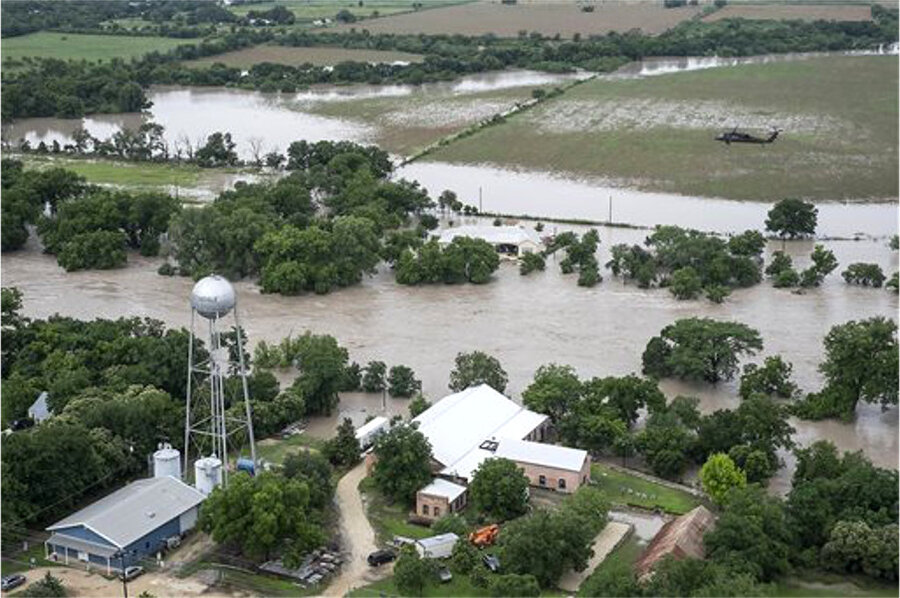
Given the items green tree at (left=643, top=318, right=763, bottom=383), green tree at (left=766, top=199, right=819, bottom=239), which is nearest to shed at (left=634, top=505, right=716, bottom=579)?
green tree at (left=643, top=318, right=763, bottom=383)

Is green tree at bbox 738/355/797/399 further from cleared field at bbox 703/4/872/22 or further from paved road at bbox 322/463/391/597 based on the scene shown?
cleared field at bbox 703/4/872/22

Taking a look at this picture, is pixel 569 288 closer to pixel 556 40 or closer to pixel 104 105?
pixel 104 105

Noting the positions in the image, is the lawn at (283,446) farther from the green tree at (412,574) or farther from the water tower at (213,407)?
the green tree at (412,574)

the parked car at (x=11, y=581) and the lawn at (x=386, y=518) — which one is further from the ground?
the parked car at (x=11, y=581)

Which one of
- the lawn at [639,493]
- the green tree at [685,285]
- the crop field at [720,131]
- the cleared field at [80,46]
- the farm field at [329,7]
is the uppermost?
the farm field at [329,7]

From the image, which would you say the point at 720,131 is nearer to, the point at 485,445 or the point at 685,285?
the point at 685,285

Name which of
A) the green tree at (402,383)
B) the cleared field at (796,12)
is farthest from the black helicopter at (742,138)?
the cleared field at (796,12)

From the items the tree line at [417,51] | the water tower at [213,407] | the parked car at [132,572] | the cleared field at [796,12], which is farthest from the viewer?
the cleared field at [796,12]
